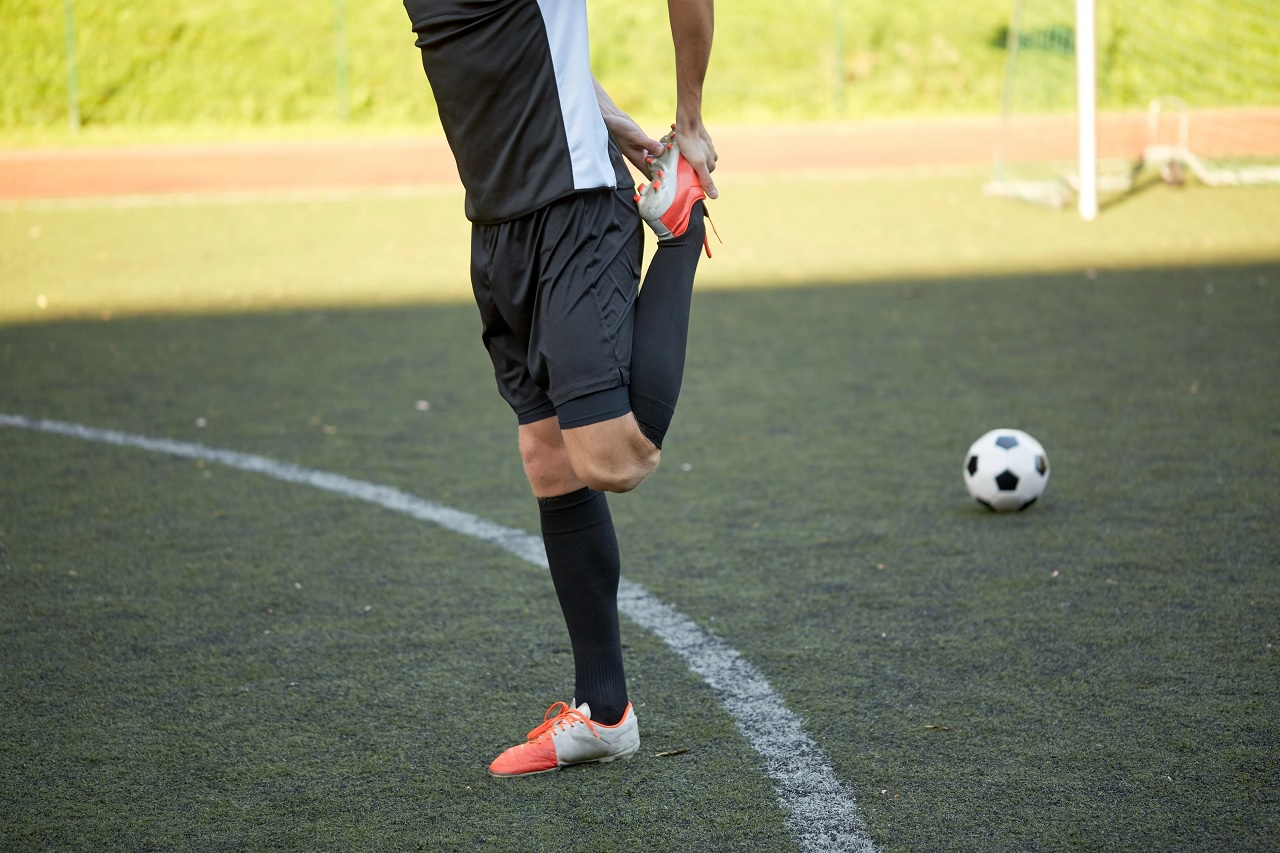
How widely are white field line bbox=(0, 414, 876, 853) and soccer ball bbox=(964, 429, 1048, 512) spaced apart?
48.8 inches

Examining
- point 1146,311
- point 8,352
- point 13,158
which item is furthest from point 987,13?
point 8,352

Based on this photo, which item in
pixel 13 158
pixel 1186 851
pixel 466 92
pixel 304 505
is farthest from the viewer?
pixel 13 158

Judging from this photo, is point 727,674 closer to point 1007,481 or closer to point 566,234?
point 566,234

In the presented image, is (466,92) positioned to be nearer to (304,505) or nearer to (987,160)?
(304,505)

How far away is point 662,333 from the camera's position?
2510 millimetres

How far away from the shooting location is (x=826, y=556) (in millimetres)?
3814

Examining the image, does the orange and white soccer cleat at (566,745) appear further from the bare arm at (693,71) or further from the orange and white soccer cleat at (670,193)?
the bare arm at (693,71)

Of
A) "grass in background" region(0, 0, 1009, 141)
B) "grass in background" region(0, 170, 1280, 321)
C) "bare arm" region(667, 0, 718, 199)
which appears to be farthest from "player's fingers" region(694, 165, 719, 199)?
"grass in background" region(0, 0, 1009, 141)

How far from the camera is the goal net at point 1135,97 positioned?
36.7 ft

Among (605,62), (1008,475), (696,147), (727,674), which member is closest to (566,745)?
(727,674)

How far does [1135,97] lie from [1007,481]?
1739cm

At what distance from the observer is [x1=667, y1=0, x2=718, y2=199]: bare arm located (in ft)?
7.72

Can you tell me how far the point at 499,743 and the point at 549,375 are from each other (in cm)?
86

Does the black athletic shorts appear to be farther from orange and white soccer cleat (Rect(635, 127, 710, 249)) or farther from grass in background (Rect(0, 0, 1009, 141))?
grass in background (Rect(0, 0, 1009, 141))
